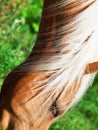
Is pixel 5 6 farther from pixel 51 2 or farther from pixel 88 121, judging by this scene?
pixel 51 2

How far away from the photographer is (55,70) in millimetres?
1969

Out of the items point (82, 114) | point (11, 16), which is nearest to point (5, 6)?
point (11, 16)

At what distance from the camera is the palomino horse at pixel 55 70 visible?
1.95 meters

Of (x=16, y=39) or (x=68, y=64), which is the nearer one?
(x=68, y=64)

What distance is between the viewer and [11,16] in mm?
3416

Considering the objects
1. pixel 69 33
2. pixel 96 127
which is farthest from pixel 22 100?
pixel 96 127

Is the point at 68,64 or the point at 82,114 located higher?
the point at 68,64

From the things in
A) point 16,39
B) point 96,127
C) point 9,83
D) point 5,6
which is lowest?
point 96,127

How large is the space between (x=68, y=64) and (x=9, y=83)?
226mm

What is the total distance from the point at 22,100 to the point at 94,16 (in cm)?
40

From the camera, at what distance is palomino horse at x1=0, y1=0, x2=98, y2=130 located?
195 centimetres

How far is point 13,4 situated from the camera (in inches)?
137

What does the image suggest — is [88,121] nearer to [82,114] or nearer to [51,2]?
[82,114]

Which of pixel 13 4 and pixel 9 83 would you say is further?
pixel 13 4
